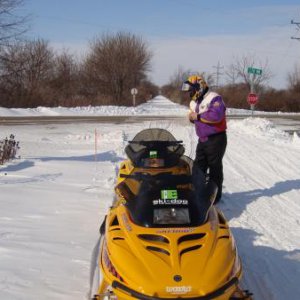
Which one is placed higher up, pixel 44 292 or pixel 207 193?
pixel 207 193

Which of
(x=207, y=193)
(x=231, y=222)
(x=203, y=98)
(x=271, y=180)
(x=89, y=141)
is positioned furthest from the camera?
(x=89, y=141)

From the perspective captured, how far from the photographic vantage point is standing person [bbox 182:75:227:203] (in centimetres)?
694

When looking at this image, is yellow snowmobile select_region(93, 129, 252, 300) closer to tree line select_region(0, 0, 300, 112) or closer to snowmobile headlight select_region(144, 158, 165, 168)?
snowmobile headlight select_region(144, 158, 165, 168)

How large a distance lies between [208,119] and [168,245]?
3523mm

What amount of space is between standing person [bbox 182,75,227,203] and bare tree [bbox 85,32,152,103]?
43.3 metres

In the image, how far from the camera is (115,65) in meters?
50.9

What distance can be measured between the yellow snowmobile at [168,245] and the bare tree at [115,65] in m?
46.2

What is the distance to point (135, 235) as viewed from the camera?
3.83 meters

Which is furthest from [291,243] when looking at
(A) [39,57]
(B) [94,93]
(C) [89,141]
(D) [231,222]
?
(A) [39,57]

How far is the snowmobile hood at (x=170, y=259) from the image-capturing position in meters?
3.37

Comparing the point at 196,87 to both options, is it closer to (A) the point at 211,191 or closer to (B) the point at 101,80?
(A) the point at 211,191

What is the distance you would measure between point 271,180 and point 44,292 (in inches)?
249

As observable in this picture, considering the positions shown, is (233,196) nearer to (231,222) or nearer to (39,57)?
(231,222)

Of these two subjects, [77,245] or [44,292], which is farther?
[77,245]
